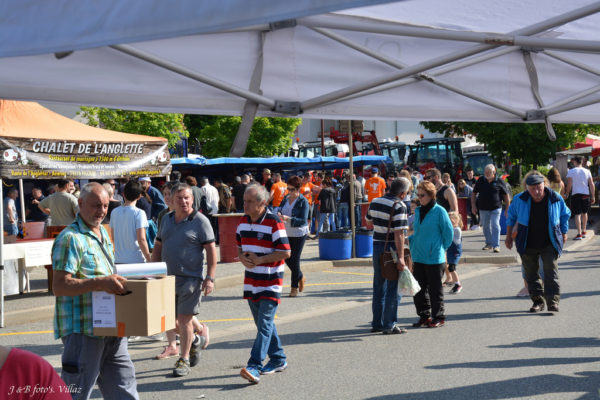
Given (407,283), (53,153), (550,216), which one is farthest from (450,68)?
(53,153)

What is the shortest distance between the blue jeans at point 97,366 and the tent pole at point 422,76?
230 centimetres

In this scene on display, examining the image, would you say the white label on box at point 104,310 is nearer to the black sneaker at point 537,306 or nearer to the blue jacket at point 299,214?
the blue jacket at point 299,214

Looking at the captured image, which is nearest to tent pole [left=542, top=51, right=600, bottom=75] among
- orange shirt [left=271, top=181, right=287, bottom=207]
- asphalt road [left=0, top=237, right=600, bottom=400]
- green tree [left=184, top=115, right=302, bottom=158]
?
asphalt road [left=0, top=237, right=600, bottom=400]

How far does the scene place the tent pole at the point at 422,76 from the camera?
4270 millimetres

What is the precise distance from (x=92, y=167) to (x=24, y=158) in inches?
56.3

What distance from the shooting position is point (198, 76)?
4047 mm

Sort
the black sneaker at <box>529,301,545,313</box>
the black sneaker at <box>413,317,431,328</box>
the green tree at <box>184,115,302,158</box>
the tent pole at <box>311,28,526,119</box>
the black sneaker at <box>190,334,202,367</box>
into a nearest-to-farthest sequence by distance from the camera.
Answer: the tent pole at <box>311,28,526,119</box> < the black sneaker at <box>190,334,202,367</box> < the black sneaker at <box>413,317,431,328</box> < the black sneaker at <box>529,301,545,313</box> < the green tree at <box>184,115,302,158</box>

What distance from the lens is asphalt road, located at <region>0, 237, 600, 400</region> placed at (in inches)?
256

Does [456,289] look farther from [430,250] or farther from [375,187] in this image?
[375,187]

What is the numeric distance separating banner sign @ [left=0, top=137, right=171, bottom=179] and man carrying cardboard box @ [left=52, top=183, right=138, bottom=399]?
731 centimetres

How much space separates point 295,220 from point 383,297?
2674 mm

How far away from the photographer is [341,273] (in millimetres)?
14969

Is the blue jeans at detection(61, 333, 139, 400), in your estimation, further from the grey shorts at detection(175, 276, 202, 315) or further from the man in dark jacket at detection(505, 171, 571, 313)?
the man in dark jacket at detection(505, 171, 571, 313)

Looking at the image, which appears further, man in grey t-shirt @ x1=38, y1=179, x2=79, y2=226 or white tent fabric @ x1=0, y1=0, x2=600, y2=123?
man in grey t-shirt @ x1=38, y1=179, x2=79, y2=226
